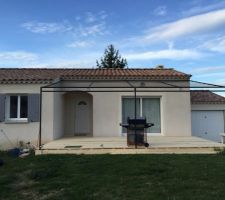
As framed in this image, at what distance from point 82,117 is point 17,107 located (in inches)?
169

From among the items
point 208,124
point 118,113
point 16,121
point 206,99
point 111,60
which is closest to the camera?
point 16,121

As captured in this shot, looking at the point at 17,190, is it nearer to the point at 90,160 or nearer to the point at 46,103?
the point at 90,160

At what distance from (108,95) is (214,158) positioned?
850cm

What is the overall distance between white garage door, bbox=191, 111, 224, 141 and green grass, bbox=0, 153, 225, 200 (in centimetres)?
1062

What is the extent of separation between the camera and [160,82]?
63.9ft

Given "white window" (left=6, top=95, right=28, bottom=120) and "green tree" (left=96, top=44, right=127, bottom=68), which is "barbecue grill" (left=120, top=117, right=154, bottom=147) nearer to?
"white window" (left=6, top=95, right=28, bottom=120)

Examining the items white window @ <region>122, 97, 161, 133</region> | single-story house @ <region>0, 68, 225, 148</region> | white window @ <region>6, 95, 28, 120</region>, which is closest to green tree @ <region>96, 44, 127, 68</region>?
single-story house @ <region>0, 68, 225, 148</region>

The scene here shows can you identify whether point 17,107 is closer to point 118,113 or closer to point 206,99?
point 118,113

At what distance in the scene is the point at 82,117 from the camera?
67.3 ft

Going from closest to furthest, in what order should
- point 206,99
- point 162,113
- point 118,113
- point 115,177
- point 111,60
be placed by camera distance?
point 115,177 → point 118,113 → point 162,113 → point 206,99 → point 111,60

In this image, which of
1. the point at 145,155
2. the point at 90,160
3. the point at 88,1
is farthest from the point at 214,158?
the point at 88,1

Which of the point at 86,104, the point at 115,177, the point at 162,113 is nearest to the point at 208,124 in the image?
the point at 162,113

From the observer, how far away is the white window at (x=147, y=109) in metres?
19.6

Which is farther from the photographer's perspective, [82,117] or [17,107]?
[82,117]
